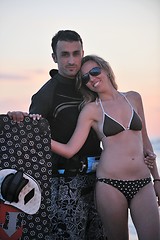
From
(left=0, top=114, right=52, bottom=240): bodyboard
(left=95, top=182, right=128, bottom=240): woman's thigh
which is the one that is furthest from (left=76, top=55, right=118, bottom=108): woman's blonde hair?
(left=95, top=182, right=128, bottom=240): woman's thigh

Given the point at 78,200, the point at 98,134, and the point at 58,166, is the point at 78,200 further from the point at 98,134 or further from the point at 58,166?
the point at 98,134

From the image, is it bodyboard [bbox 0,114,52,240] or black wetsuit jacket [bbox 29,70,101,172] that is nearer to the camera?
bodyboard [bbox 0,114,52,240]

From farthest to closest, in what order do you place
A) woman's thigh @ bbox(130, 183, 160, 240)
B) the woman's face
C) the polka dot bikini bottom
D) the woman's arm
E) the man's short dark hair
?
the man's short dark hair, the woman's face, the woman's arm, the polka dot bikini bottom, woman's thigh @ bbox(130, 183, 160, 240)

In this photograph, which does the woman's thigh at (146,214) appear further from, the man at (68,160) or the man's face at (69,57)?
the man's face at (69,57)

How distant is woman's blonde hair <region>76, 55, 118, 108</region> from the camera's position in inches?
151

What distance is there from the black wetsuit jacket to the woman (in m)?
0.15

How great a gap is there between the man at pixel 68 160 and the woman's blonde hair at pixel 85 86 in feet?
0.18

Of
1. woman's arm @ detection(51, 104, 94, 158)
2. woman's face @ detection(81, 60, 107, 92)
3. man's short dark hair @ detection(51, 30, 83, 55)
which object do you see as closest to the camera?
woman's arm @ detection(51, 104, 94, 158)

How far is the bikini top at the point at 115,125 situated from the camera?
360cm

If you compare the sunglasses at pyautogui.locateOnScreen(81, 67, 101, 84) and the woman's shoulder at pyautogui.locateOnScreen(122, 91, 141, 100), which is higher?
the sunglasses at pyautogui.locateOnScreen(81, 67, 101, 84)

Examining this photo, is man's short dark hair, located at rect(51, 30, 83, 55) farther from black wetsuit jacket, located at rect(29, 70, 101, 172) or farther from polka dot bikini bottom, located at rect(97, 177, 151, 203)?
polka dot bikini bottom, located at rect(97, 177, 151, 203)

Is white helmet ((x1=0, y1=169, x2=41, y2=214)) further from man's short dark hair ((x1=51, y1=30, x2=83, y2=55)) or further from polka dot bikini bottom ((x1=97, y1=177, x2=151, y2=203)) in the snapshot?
man's short dark hair ((x1=51, y1=30, x2=83, y2=55))

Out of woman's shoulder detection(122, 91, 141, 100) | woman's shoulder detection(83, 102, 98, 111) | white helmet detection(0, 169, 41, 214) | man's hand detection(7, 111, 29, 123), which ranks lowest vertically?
white helmet detection(0, 169, 41, 214)

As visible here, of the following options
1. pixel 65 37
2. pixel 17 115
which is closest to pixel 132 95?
pixel 65 37
